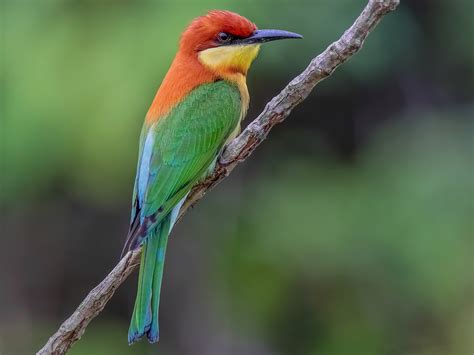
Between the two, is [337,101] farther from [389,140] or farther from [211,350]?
[211,350]

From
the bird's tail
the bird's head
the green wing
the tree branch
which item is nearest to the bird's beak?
the bird's head

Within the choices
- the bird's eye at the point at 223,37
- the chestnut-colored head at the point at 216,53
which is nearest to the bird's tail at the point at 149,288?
the chestnut-colored head at the point at 216,53

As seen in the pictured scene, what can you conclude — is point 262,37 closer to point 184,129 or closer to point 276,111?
point 184,129

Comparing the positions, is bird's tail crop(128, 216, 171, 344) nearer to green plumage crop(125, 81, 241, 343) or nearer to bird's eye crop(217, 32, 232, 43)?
green plumage crop(125, 81, 241, 343)

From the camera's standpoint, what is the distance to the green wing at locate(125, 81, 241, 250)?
8.64 feet

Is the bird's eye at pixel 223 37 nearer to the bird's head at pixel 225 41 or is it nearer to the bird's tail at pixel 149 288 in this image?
the bird's head at pixel 225 41

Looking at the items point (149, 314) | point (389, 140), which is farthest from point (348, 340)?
point (149, 314)

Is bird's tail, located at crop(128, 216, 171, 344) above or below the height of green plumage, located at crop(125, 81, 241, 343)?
below

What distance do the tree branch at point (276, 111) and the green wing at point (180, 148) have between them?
230mm

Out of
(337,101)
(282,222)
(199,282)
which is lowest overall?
(199,282)

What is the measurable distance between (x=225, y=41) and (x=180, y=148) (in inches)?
16.7

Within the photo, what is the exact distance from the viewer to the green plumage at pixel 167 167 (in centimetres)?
250

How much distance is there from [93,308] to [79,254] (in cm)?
308

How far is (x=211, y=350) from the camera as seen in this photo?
16.1 ft
